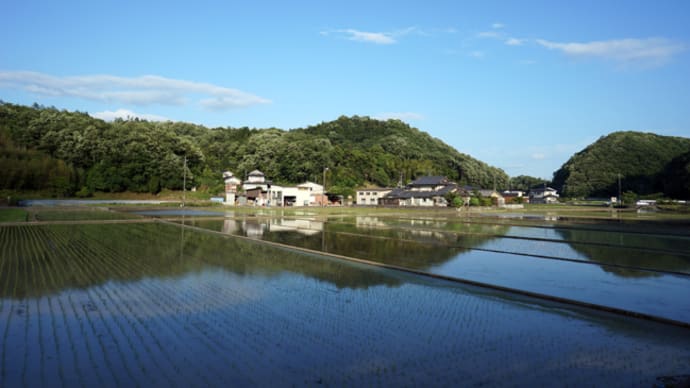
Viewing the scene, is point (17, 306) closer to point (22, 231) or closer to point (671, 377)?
point (671, 377)

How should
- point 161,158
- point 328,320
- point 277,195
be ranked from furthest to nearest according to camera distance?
1. point 161,158
2. point 277,195
3. point 328,320

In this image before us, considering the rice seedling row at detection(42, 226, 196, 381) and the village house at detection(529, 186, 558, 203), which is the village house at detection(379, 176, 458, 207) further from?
the rice seedling row at detection(42, 226, 196, 381)

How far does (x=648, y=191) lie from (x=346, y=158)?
44906mm

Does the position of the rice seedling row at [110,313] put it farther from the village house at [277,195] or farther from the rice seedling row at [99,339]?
the village house at [277,195]

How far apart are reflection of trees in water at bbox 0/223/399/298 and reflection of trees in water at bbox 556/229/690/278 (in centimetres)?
694

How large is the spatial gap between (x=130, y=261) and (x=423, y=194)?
43.1 metres

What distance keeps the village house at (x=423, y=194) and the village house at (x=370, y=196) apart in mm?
1226

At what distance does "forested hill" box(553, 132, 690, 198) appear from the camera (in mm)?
64812

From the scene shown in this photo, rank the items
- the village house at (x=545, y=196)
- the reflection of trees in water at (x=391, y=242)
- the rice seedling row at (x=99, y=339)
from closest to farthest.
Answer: the rice seedling row at (x=99, y=339) → the reflection of trees in water at (x=391, y=242) → the village house at (x=545, y=196)

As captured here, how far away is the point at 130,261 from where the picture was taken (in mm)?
11102

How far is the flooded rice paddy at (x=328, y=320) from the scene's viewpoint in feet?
14.7

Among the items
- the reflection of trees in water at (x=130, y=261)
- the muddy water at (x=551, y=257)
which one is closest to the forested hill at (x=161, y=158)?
the reflection of trees in water at (x=130, y=261)

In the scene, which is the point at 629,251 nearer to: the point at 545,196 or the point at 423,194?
the point at 423,194

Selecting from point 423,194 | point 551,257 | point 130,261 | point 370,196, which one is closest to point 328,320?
point 130,261
